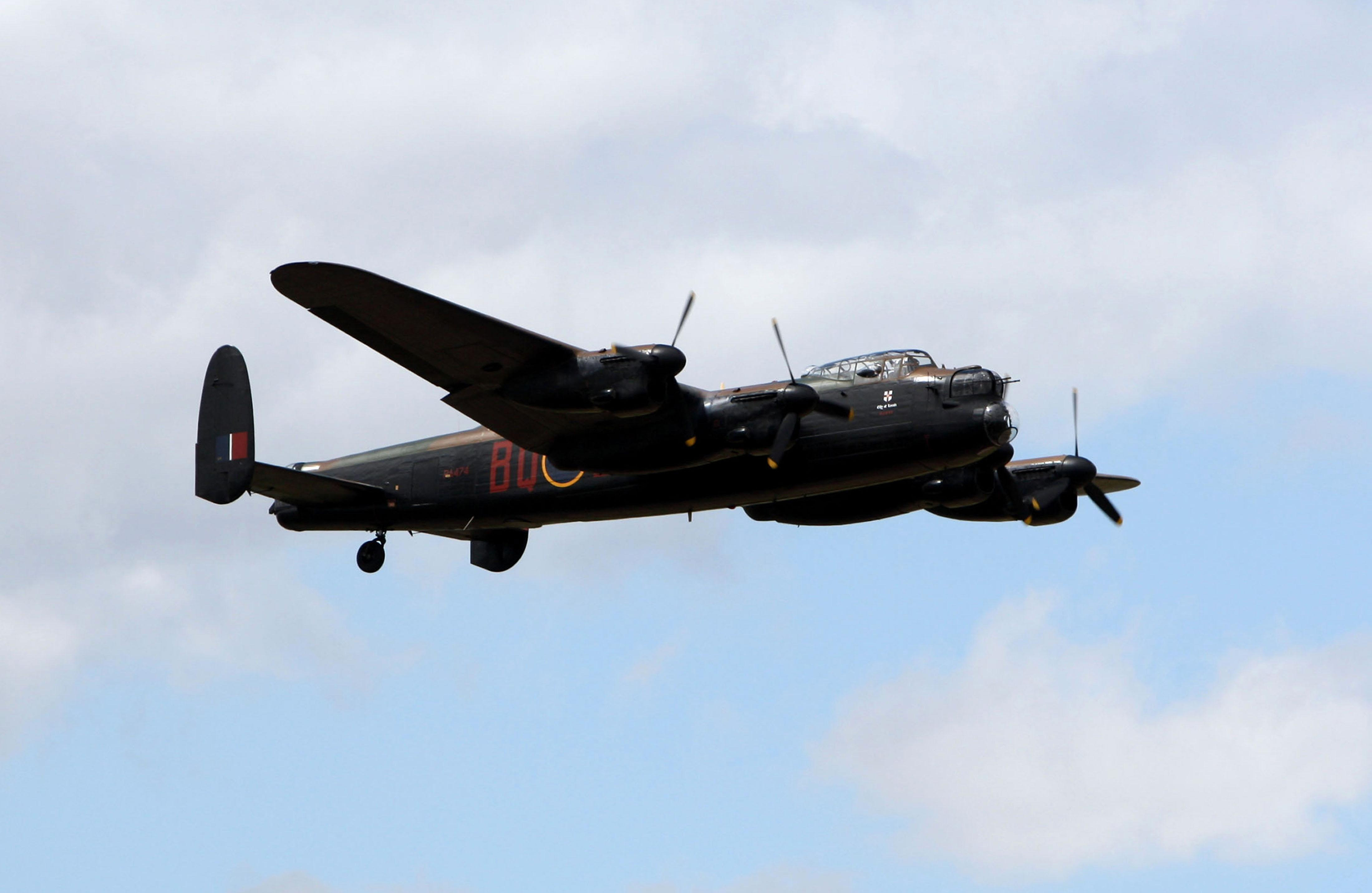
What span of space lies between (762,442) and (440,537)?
1077 centimetres

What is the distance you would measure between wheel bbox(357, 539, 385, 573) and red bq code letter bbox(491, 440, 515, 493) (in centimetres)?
342

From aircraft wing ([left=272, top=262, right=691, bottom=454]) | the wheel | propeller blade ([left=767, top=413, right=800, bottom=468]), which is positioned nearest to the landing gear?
the wheel

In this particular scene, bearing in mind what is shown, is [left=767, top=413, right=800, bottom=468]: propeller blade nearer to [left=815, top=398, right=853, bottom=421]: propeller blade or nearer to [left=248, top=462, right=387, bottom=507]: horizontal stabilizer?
[left=815, top=398, right=853, bottom=421]: propeller blade

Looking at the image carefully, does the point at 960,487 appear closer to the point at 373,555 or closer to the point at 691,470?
the point at 691,470

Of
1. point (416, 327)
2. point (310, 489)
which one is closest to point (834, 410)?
point (416, 327)

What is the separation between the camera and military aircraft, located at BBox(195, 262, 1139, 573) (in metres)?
33.6

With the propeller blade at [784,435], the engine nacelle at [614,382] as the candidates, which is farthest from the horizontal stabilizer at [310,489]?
the propeller blade at [784,435]

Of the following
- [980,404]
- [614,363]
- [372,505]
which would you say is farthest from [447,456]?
[980,404]

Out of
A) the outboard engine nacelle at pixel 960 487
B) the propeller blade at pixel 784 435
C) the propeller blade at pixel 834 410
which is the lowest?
the propeller blade at pixel 784 435

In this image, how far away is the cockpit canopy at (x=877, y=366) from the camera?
35469 millimetres

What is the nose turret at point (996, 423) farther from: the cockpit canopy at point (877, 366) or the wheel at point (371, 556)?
the wheel at point (371, 556)

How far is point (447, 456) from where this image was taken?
3912cm

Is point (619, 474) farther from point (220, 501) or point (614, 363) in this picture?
point (220, 501)

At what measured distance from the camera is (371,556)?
1575 inches
